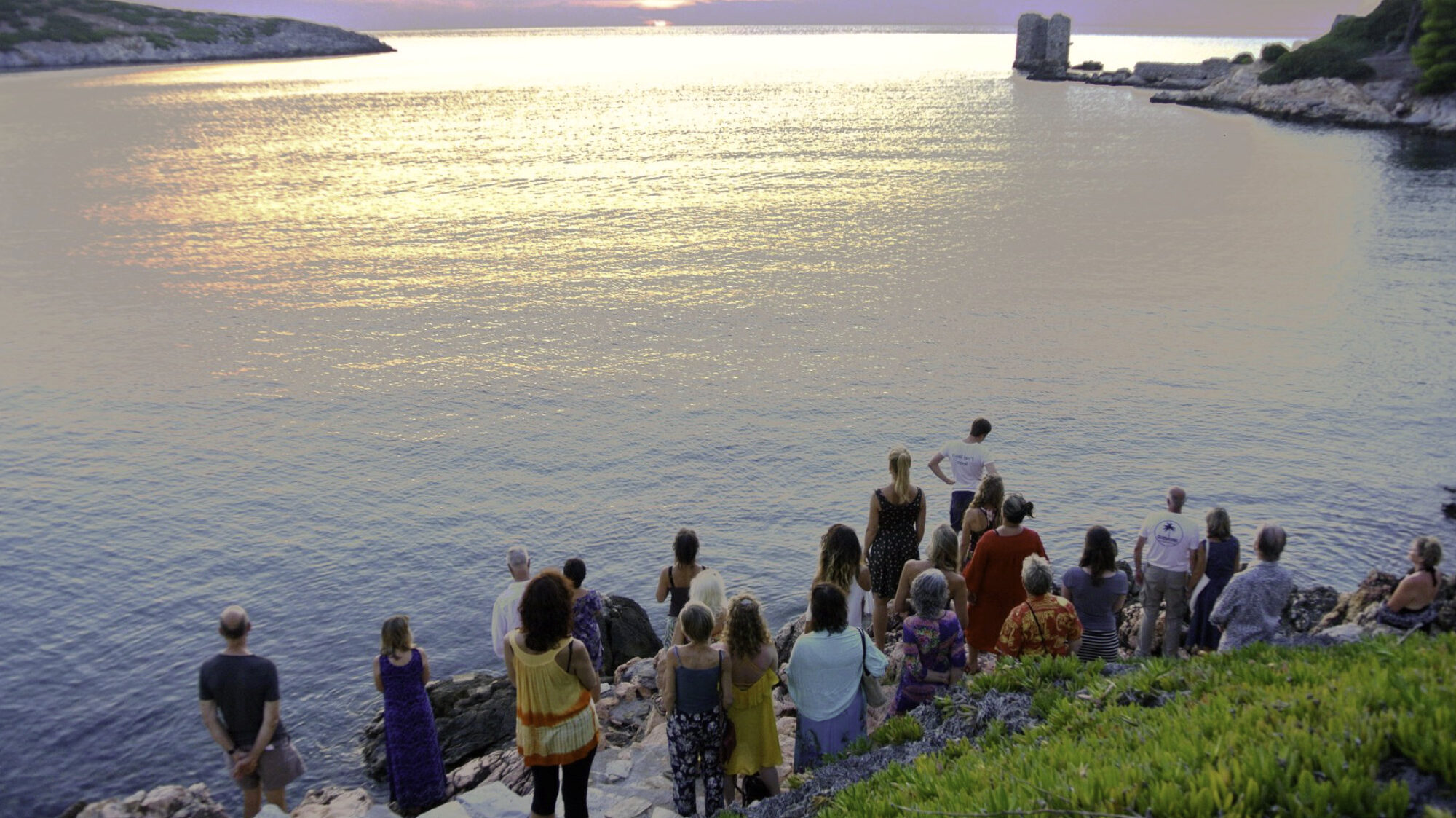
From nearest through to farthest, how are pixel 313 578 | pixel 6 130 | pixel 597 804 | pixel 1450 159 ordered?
pixel 597 804 < pixel 313 578 < pixel 1450 159 < pixel 6 130

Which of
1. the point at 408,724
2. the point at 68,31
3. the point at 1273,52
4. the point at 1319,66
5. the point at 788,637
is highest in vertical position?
the point at 68,31

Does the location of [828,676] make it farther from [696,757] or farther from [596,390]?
[596,390]

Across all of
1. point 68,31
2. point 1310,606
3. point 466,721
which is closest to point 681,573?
point 466,721

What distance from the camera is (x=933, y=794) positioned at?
5703 millimetres

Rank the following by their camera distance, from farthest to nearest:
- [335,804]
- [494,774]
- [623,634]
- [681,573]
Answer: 1. [623,634]
2. [494,774]
3. [681,573]
4. [335,804]

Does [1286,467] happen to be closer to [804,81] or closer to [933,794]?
[933,794]

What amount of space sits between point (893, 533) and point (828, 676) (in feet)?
10.0

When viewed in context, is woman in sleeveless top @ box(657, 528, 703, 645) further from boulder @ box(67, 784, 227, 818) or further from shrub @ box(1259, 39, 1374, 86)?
A: shrub @ box(1259, 39, 1374, 86)

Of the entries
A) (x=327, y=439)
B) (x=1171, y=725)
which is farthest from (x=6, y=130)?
(x=1171, y=725)

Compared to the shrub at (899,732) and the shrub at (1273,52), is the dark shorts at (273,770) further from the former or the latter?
the shrub at (1273,52)

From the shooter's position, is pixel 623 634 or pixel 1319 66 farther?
pixel 1319 66

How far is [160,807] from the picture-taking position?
9.12m

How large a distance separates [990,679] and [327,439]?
1769 cm

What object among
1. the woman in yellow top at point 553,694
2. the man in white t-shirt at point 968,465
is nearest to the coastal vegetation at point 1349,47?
the man in white t-shirt at point 968,465
